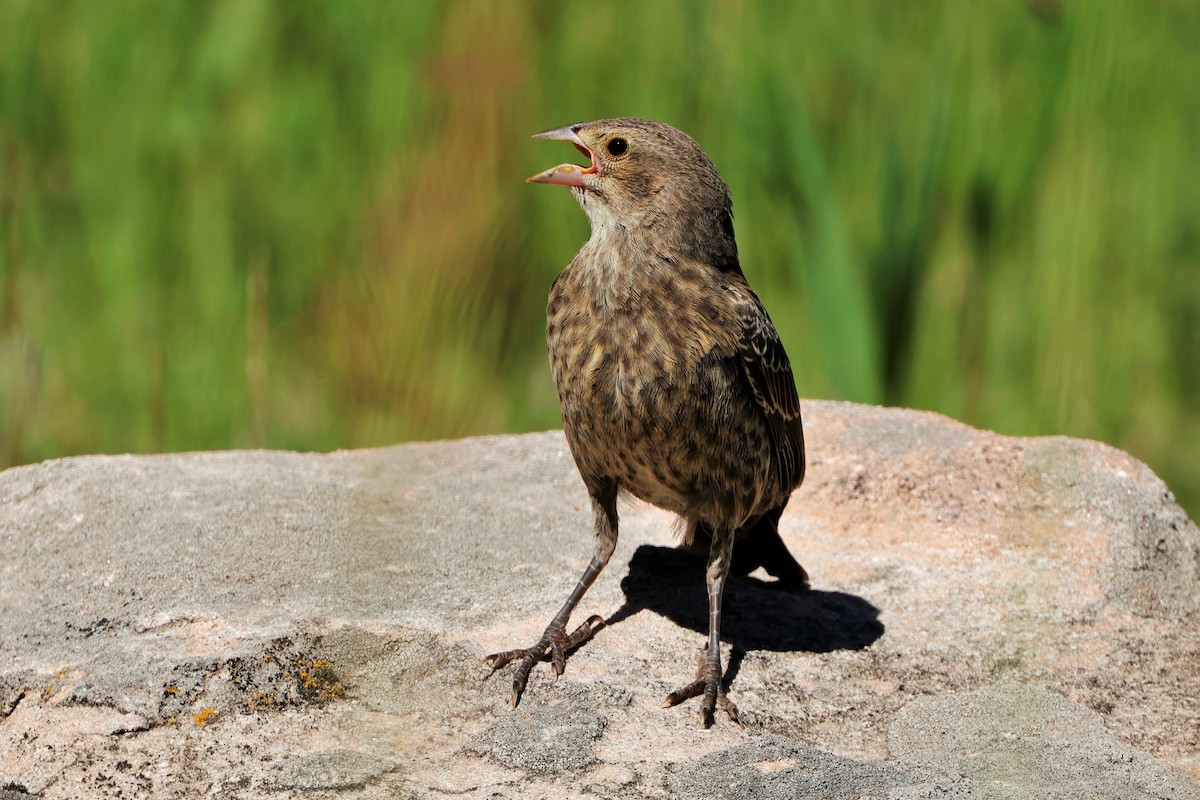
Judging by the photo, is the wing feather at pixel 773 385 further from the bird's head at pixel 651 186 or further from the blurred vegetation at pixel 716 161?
the blurred vegetation at pixel 716 161

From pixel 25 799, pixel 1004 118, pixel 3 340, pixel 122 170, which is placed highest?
pixel 1004 118

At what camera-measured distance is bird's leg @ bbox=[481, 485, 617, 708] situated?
11.2 ft

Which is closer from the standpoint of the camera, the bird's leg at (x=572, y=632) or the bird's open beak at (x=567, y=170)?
the bird's leg at (x=572, y=632)

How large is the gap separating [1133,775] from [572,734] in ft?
3.86

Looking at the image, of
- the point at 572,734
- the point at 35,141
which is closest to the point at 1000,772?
the point at 572,734

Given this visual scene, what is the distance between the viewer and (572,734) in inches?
124

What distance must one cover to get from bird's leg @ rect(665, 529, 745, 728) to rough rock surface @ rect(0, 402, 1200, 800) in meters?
0.05

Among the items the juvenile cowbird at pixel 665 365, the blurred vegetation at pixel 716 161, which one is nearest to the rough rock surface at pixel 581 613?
the juvenile cowbird at pixel 665 365

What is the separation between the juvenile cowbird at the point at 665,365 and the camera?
3520mm

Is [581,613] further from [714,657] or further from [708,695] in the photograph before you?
[708,695]

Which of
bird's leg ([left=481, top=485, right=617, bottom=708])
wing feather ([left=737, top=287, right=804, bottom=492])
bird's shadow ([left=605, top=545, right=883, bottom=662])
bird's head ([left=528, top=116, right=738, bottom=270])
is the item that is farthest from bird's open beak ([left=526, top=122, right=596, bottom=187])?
bird's shadow ([left=605, top=545, right=883, bottom=662])

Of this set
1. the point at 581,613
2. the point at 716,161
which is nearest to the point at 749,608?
the point at 581,613

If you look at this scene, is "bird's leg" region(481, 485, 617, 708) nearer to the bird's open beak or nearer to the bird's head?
the bird's head

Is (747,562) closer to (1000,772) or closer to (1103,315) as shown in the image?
(1000,772)
